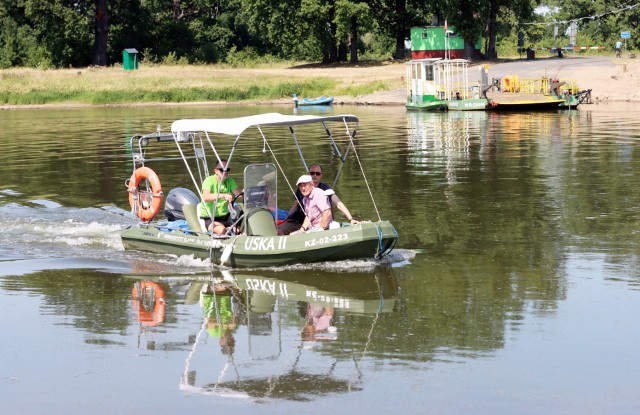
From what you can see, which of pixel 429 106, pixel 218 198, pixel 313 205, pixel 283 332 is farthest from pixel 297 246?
pixel 429 106

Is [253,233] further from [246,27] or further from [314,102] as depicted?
[246,27]

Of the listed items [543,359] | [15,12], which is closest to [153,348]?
[543,359]

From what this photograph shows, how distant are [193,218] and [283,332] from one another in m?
5.35

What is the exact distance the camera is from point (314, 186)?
17.1m

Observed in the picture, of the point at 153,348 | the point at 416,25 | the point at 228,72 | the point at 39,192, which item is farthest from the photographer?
the point at 416,25

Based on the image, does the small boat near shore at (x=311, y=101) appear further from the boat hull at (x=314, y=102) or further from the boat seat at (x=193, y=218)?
the boat seat at (x=193, y=218)

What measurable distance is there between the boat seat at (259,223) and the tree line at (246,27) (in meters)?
54.7

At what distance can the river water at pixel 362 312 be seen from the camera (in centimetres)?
1070

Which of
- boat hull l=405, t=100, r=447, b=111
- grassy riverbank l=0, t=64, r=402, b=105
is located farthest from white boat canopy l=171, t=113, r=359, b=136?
grassy riverbank l=0, t=64, r=402, b=105

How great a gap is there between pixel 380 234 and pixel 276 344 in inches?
155

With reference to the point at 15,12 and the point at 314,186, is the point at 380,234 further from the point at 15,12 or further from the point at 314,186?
the point at 15,12

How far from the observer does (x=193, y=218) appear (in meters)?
18.0

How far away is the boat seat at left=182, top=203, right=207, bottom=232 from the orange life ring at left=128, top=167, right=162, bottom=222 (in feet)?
4.04

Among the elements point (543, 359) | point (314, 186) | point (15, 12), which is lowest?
point (543, 359)
